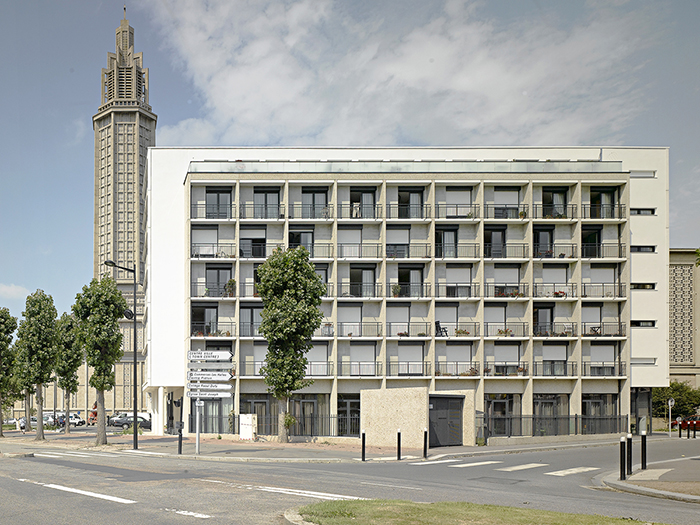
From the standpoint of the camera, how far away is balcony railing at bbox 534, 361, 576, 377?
Result: 48031 millimetres

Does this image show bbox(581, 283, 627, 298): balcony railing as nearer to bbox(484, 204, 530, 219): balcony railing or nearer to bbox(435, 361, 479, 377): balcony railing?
bbox(484, 204, 530, 219): balcony railing

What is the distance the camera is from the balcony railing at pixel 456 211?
1907 inches

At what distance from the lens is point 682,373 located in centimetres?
7156

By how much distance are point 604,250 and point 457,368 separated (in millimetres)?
14009

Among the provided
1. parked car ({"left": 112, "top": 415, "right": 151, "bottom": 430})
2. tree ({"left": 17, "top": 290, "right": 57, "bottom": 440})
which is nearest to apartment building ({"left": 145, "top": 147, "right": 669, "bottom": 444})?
tree ({"left": 17, "top": 290, "right": 57, "bottom": 440})

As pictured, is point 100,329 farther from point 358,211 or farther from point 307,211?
point 358,211

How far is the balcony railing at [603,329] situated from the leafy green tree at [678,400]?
21.8m

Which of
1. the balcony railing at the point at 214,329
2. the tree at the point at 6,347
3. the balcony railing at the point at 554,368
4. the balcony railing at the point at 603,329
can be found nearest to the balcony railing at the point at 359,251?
the balcony railing at the point at 214,329

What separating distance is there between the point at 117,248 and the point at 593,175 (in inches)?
4096

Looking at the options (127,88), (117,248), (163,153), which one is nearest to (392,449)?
(163,153)

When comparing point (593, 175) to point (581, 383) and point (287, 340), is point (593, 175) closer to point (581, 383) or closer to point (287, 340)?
point (581, 383)

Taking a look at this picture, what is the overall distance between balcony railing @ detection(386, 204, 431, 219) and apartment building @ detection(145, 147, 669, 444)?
109 mm

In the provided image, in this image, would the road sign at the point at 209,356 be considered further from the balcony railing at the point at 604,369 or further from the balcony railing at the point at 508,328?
the balcony railing at the point at 604,369

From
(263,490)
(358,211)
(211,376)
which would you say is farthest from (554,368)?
(263,490)
